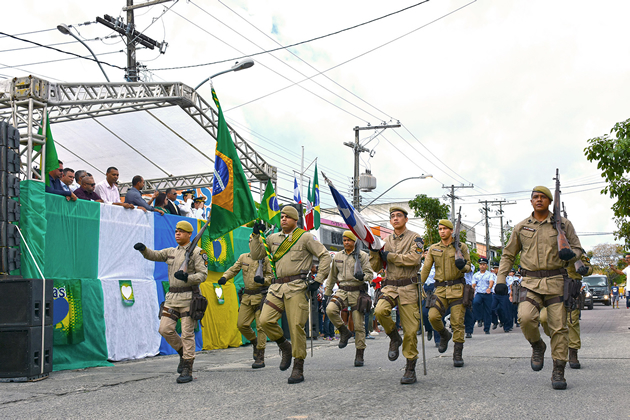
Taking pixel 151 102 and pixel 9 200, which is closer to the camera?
pixel 9 200

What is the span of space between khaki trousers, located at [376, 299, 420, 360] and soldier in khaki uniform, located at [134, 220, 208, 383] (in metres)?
2.36

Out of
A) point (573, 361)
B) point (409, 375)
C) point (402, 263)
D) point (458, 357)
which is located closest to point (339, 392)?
point (409, 375)

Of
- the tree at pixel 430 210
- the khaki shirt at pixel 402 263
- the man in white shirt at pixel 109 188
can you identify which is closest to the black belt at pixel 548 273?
the khaki shirt at pixel 402 263

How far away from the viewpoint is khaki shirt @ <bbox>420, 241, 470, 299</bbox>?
8750 mm

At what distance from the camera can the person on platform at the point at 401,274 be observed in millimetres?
6984

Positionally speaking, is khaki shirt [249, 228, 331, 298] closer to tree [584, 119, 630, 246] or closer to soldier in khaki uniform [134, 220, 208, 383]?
soldier in khaki uniform [134, 220, 208, 383]

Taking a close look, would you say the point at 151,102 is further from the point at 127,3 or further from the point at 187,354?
the point at 127,3

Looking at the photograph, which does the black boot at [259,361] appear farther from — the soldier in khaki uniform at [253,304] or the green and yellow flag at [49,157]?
the green and yellow flag at [49,157]

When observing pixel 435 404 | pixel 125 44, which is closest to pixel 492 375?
pixel 435 404

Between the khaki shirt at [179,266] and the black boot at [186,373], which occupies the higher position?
the khaki shirt at [179,266]

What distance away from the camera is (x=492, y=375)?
700 centimetres

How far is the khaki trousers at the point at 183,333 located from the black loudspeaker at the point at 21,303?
1501 millimetres

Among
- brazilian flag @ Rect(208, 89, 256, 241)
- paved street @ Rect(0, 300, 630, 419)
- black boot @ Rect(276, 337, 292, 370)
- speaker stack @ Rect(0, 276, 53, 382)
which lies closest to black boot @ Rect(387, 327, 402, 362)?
paved street @ Rect(0, 300, 630, 419)

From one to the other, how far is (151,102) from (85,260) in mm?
5078
